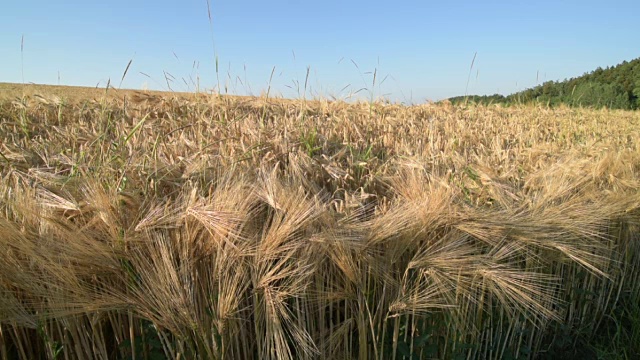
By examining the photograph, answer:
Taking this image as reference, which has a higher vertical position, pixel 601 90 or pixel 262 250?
pixel 601 90

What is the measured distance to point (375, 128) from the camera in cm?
305

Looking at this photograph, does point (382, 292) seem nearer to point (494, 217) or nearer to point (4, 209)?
point (494, 217)

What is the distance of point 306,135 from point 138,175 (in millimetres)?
972

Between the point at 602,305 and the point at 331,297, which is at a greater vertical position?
the point at 331,297

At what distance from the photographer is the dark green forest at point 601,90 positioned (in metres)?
12.7

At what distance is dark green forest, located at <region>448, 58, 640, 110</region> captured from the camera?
41.8ft

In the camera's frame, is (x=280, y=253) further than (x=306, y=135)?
No

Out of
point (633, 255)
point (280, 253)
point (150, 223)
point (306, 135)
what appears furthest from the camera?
point (633, 255)

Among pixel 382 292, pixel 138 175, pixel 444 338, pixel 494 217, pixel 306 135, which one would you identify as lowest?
pixel 444 338

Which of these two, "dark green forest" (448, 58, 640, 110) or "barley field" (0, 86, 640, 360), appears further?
"dark green forest" (448, 58, 640, 110)

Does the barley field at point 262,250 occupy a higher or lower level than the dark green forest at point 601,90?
lower

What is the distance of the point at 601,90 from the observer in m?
15.0

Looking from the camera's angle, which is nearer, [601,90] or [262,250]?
[262,250]

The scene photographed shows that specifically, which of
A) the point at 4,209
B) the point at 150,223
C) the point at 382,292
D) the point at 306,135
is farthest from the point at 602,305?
the point at 4,209
